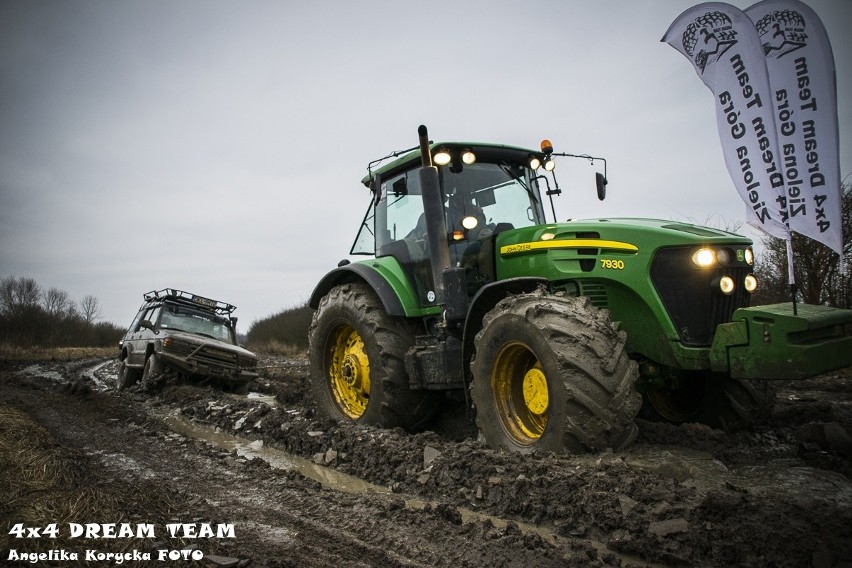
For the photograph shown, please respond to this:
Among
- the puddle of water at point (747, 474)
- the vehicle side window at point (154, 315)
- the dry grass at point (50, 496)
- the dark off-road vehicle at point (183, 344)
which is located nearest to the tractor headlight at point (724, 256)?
the puddle of water at point (747, 474)

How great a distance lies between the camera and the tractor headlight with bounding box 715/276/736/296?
4.09 meters

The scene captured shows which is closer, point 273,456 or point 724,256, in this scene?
point 724,256

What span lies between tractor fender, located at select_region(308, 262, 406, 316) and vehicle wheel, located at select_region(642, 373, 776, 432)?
235 cm

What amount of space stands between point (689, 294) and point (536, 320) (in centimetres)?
115

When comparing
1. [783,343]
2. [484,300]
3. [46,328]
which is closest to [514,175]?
[484,300]

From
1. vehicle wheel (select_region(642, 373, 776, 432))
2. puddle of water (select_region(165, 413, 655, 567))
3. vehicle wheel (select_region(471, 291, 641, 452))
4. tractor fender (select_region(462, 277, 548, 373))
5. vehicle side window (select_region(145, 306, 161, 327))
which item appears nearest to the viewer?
puddle of water (select_region(165, 413, 655, 567))

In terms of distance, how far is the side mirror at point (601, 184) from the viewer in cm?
568

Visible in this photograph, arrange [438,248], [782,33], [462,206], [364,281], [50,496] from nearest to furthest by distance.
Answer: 1. [50,496]
2. [782,33]
3. [438,248]
4. [462,206]
5. [364,281]

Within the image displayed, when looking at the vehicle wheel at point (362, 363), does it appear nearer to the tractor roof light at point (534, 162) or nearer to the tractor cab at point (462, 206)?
the tractor cab at point (462, 206)

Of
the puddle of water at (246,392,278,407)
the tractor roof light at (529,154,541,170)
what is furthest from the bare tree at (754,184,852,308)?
the puddle of water at (246,392,278,407)

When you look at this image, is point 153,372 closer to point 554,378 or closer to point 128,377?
point 128,377

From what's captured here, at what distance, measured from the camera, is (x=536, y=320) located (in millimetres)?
3871

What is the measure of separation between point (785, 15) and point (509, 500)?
12.8 feet

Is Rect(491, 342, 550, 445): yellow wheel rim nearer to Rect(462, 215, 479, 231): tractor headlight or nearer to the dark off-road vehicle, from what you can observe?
Rect(462, 215, 479, 231): tractor headlight
